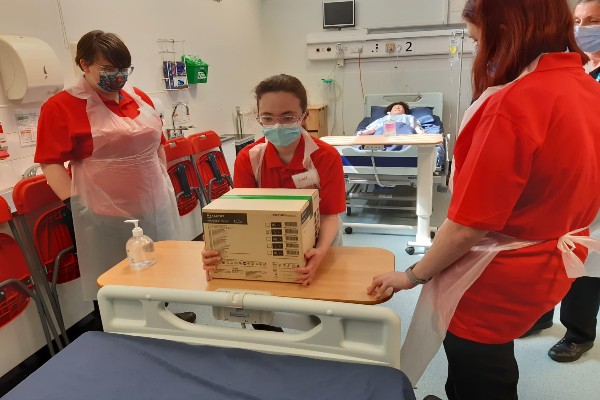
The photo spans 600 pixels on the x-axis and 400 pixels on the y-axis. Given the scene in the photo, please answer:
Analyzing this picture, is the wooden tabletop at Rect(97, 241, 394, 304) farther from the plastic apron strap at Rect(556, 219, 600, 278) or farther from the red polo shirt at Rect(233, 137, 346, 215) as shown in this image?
the plastic apron strap at Rect(556, 219, 600, 278)

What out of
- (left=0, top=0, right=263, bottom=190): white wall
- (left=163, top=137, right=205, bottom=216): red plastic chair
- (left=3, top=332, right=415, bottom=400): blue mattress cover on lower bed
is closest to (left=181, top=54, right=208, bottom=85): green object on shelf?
(left=0, top=0, right=263, bottom=190): white wall

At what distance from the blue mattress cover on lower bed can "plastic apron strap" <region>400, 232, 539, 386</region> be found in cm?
29

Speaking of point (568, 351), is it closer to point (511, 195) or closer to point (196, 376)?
point (511, 195)

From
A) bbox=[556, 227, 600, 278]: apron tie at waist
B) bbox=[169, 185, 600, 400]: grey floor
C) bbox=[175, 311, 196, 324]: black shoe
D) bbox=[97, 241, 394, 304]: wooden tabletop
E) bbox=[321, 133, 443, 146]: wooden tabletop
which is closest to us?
bbox=[556, 227, 600, 278]: apron tie at waist

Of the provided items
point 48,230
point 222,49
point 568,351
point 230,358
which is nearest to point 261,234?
point 230,358

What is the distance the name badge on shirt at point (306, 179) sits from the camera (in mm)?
1501

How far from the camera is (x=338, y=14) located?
565 centimetres

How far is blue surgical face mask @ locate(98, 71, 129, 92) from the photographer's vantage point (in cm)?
187

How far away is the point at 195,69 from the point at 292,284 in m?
3.25

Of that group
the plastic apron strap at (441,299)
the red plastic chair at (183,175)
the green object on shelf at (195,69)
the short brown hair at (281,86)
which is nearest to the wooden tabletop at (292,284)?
the plastic apron strap at (441,299)

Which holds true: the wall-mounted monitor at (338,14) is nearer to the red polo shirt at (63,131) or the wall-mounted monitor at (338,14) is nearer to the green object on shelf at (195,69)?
the green object on shelf at (195,69)

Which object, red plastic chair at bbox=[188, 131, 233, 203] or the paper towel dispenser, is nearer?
the paper towel dispenser

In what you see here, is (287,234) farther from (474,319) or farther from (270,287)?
(474,319)

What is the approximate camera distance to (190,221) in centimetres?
343
